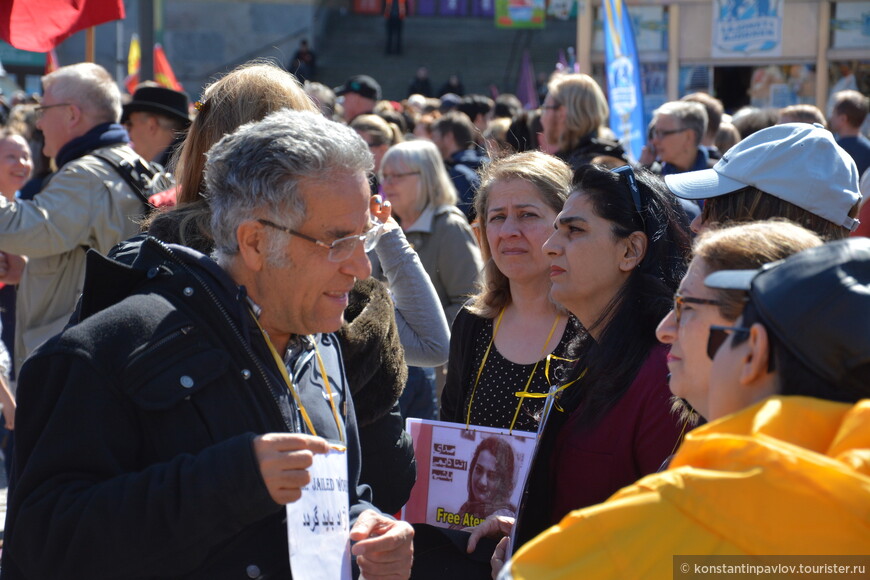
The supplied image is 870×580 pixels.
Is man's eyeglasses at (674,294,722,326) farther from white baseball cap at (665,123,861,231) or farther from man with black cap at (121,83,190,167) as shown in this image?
man with black cap at (121,83,190,167)

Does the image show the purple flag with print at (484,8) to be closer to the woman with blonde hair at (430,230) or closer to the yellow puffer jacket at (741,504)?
the woman with blonde hair at (430,230)

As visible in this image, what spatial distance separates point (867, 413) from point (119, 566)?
51.9 inches

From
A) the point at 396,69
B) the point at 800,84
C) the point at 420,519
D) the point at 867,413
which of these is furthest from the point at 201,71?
the point at 867,413

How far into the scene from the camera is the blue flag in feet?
Answer: 25.8

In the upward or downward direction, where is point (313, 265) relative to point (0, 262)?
upward

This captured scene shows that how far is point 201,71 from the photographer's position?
89.0ft

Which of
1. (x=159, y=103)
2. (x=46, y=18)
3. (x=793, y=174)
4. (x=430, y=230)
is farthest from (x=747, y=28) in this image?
(x=793, y=174)

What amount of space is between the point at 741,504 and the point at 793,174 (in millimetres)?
1505

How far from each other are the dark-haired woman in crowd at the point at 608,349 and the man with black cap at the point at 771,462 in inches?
35.2

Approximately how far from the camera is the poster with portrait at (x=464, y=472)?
296 cm

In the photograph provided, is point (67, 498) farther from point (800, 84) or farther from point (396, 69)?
point (396, 69)

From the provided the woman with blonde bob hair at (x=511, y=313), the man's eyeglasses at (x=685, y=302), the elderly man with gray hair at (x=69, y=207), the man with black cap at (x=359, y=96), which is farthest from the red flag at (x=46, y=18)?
the man with black cap at (x=359, y=96)

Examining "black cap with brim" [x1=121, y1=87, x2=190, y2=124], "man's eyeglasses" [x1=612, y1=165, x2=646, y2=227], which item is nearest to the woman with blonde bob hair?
"man's eyeglasses" [x1=612, y1=165, x2=646, y2=227]

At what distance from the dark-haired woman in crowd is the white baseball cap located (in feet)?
0.56
